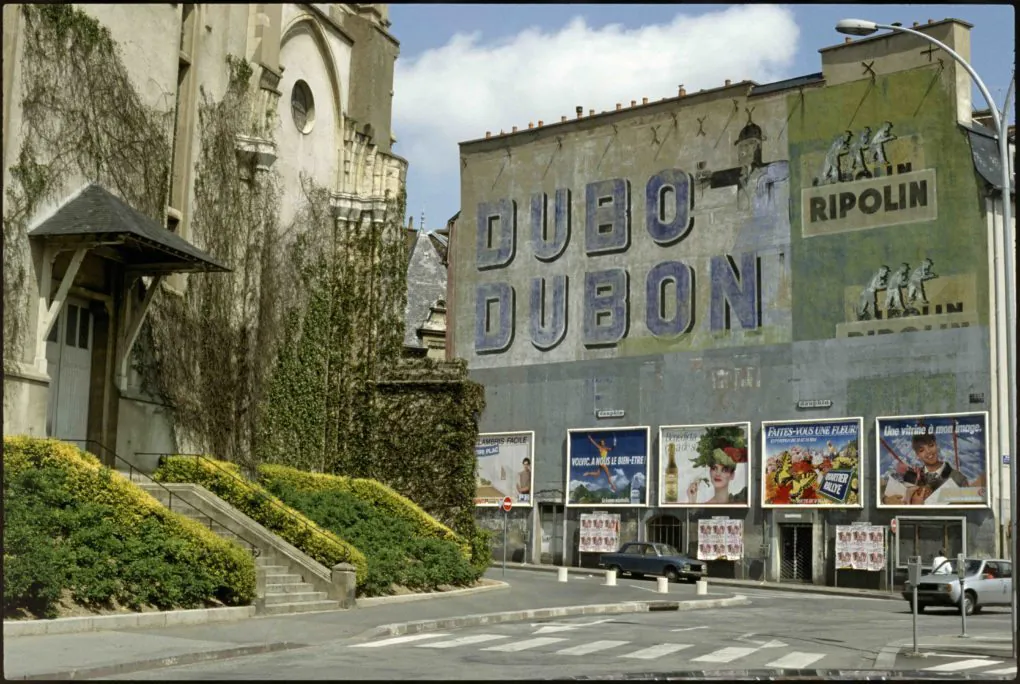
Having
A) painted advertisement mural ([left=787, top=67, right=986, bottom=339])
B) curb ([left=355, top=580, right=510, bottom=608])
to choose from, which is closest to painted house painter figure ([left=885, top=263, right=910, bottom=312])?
painted advertisement mural ([left=787, top=67, right=986, bottom=339])

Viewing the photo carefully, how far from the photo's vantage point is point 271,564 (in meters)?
26.0

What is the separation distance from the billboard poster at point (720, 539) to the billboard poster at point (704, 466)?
0.72 metres

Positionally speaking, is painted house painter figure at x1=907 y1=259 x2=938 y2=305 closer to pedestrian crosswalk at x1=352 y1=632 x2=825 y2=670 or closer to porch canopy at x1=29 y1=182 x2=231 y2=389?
porch canopy at x1=29 y1=182 x2=231 y2=389

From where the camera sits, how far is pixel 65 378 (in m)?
26.8

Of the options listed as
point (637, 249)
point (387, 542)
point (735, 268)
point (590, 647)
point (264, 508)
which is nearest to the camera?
point (590, 647)

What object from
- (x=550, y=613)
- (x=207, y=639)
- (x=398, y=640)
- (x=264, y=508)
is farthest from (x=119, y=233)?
(x=550, y=613)

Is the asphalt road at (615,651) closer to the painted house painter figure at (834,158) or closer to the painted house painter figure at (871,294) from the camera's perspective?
the painted house painter figure at (871,294)

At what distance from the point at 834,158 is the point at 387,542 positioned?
30149 millimetres

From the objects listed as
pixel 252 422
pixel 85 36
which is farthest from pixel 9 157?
pixel 252 422

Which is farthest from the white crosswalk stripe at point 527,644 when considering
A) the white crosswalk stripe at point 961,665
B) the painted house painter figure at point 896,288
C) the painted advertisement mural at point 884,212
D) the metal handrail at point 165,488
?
the painted house painter figure at point 896,288

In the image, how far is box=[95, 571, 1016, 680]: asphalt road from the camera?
15.3 metres

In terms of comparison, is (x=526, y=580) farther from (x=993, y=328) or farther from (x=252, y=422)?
(x=993, y=328)

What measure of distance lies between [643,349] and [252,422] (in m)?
29.0

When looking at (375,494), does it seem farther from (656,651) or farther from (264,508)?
(656,651)
